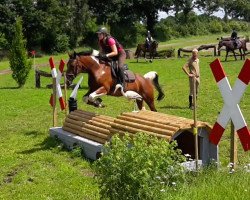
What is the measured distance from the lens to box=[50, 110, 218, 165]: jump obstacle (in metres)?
7.07

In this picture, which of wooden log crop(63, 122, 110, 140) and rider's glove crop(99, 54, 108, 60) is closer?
wooden log crop(63, 122, 110, 140)

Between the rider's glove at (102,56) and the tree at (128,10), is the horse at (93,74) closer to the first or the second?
the rider's glove at (102,56)

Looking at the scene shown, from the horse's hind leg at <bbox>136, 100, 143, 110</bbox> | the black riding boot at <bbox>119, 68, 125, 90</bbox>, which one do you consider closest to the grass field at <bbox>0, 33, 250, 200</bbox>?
the horse's hind leg at <bbox>136, 100, 143, 110</bbox>

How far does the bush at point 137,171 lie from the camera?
4.76m

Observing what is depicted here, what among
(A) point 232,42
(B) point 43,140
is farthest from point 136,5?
(B) point 43,140

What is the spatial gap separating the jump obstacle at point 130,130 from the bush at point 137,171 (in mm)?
1637

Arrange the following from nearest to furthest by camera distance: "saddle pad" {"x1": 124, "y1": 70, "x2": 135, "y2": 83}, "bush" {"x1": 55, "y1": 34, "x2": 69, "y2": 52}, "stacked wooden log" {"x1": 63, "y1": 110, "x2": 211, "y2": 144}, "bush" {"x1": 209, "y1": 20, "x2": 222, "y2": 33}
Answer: "stacked wooden log" {"x1": 63, "y1": 110, "x2": 211, "y2": 144}
"saddle pad" {"x1": 124, "y1": 70, "x2": 135, "y2": 83}
"bush" {"x1": 55, "y1": 34, "x2": 69, "y2": 52}
"bush" {"x1": 209, "y1": 20, "x2": 222, "y2": 33}

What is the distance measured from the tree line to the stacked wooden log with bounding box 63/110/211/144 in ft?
116

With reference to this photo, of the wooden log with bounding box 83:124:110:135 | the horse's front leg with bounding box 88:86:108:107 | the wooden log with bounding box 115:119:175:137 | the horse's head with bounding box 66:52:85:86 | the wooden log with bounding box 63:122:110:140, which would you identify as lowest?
the wooden log with bounding box 63:122:110:140

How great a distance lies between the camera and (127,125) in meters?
7.91

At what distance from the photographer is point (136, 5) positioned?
5544cm

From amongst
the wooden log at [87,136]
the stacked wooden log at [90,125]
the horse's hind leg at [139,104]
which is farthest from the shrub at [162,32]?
the wooden log at [87,136]

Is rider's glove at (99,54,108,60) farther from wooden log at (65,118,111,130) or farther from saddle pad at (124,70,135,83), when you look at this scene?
wooden log at (65,118,111,130)

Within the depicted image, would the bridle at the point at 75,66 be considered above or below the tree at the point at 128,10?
below
